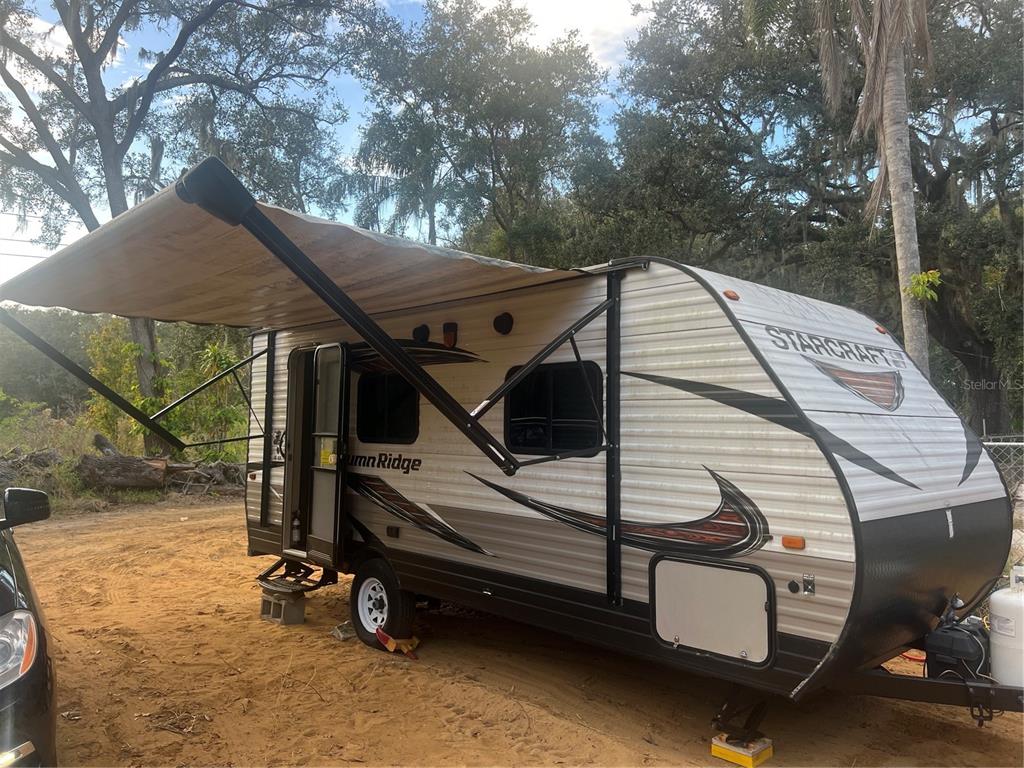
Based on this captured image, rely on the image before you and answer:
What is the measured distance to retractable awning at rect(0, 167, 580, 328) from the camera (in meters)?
3.65

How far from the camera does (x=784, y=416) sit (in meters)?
3.46

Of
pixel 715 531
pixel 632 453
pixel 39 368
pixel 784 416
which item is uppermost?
pixel 39 368

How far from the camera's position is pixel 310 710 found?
4422 millimetres

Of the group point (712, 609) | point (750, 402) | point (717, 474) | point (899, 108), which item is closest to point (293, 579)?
point (712, 609)

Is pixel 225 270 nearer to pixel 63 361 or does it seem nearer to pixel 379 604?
pixel 63 361

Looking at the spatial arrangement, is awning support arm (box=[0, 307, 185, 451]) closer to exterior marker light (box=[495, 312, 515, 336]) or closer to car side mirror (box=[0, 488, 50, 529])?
car side mirror (box=[0, 488, 50, 529])

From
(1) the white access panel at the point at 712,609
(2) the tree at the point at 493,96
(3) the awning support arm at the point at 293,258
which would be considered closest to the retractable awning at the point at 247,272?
(3) the awning support arm at the point at 293,258

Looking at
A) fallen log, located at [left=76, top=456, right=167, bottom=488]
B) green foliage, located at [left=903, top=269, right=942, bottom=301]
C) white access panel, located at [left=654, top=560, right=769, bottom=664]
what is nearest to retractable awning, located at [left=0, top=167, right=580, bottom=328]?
white access panel, located at [left=654, top=560, right=769, bottom=664]

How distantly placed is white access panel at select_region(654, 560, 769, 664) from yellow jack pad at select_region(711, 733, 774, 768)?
0.53 meters

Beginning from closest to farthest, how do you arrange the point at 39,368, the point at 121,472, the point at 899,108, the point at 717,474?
the point at 717,474 < the point at 899,108 < the point at 121,472 < the point at 39,368

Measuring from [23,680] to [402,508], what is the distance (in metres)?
3.01

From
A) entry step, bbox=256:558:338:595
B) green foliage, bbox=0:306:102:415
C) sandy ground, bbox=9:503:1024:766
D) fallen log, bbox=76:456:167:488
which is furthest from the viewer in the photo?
green foliage, bbox=0:306:102:415

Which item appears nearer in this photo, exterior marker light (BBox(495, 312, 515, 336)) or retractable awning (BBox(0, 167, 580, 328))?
retractable awning (BBox(0, 167, 580, 328))

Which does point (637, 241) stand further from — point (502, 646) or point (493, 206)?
point (502, 646)
